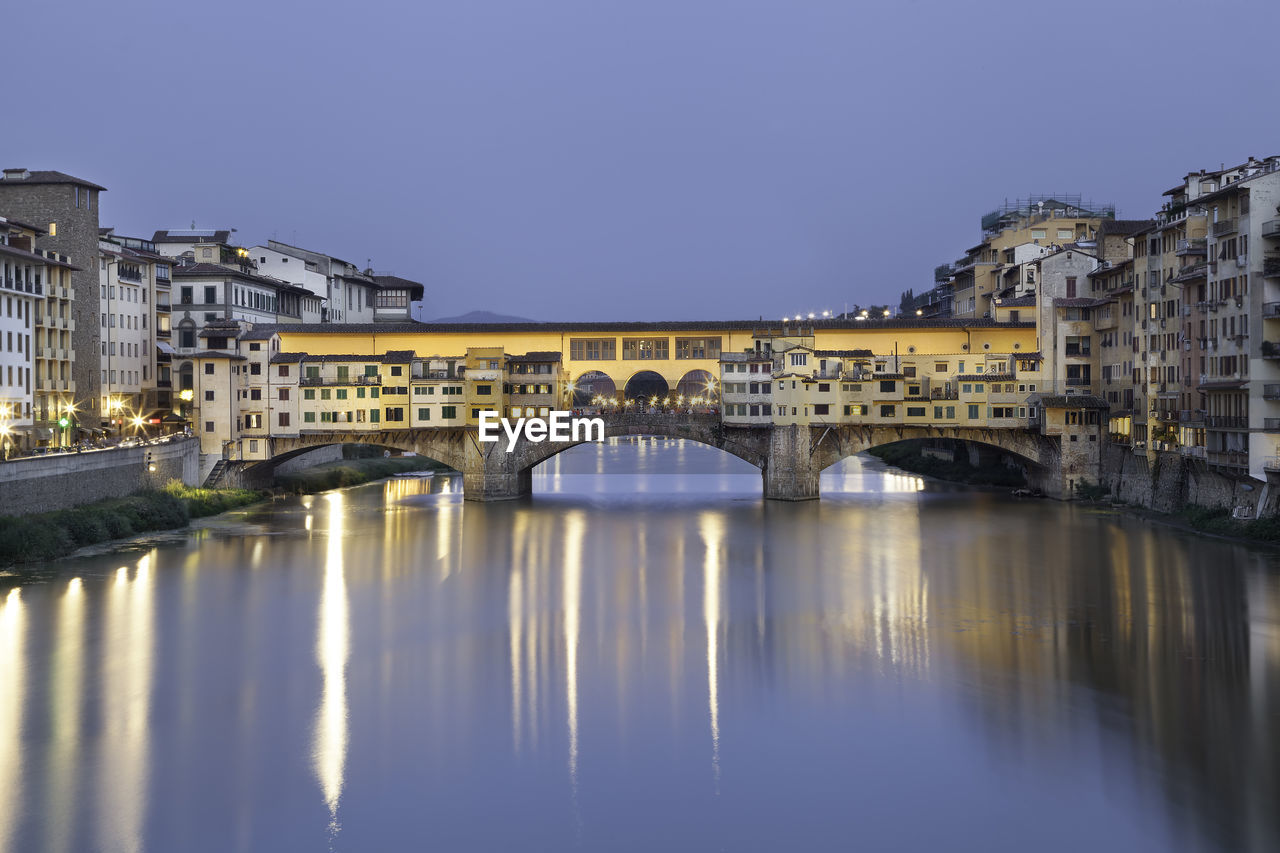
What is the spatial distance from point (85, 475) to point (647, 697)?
2201 cm

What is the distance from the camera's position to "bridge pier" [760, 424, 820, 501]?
47531 mm

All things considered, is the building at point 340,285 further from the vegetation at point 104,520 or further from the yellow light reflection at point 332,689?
the yellow light reflection at point 332,689

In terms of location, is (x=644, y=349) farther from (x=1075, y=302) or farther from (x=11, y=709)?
(x=11, y=709)

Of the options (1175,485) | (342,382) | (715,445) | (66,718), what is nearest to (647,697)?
(66,718)

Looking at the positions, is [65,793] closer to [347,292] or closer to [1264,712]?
[1264,712]

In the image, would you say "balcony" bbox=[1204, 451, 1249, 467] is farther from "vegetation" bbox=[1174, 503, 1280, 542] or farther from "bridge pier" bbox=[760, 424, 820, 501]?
"bridge pier" bbox=[760, 424, 820, 501]

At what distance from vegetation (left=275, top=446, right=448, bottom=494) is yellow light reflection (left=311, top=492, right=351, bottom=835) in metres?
18.5

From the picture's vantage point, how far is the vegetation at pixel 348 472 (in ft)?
171

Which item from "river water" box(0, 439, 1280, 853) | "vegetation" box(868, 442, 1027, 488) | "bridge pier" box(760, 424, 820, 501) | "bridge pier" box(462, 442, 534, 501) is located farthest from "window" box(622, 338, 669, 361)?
"river water" box(0, 439, 1280, 853)

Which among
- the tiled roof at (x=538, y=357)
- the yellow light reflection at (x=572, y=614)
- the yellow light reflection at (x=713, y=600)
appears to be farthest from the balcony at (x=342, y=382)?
the yellow light reflection at (x=713, y=600)

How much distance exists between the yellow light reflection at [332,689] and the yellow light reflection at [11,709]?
12.6ft

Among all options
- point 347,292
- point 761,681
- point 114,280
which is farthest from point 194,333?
point 761,681

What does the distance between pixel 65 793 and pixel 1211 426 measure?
30.4m

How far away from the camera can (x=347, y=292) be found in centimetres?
7069
